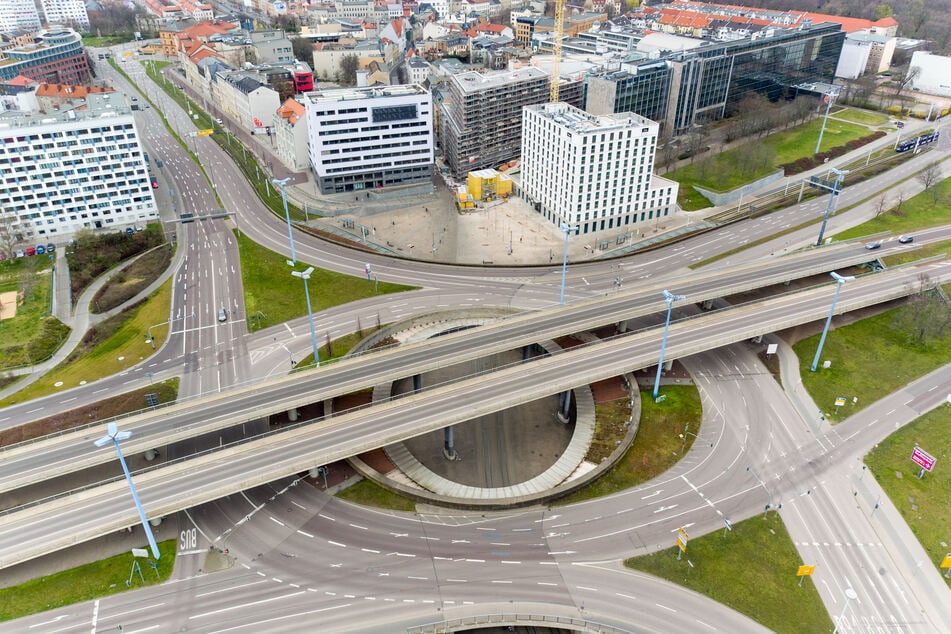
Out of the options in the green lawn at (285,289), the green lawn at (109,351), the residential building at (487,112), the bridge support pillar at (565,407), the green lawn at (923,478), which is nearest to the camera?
the green lawn at (923,478)

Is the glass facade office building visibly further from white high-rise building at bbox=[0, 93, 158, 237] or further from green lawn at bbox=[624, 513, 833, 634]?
green lawn at bbox=[624, 513, 833, 634]

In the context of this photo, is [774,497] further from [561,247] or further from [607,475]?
[561,247]

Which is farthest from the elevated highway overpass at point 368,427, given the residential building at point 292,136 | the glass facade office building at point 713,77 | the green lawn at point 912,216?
the residential building at point 292,136

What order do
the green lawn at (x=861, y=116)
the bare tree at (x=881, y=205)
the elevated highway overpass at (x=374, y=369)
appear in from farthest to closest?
1. the green lawn at (x=861, y=116)
2. the bare tree at (x=881, y=205)
3. the elevated highway overpass at (x=374, y=369)

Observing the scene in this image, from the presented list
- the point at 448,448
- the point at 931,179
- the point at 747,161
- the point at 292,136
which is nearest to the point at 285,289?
the point at 448,448

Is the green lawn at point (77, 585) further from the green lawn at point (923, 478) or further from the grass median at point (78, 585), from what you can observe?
the green lawn at point (923, 478)
